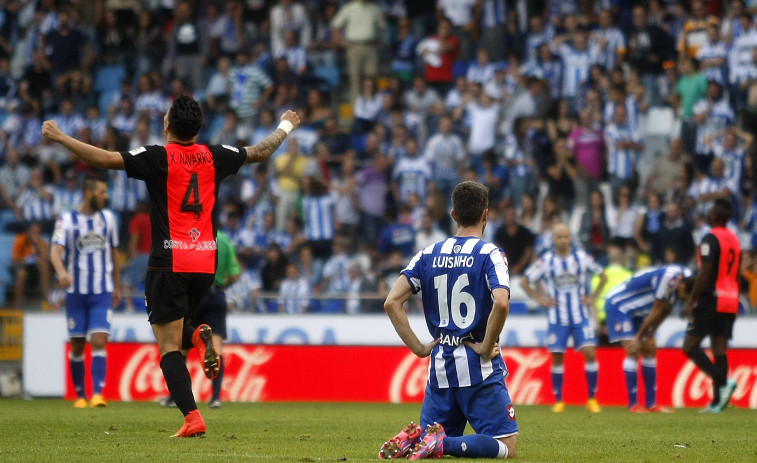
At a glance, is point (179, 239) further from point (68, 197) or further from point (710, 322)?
point (68, 197)

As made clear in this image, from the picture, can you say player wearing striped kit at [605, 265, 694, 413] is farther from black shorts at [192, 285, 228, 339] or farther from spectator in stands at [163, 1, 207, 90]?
spectator in stands at [163, 1, 207, 90]

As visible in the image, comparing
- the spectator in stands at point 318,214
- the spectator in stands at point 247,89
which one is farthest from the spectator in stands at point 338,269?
the spectator in stands at point 247,89

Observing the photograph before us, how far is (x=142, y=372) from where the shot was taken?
1612 cm

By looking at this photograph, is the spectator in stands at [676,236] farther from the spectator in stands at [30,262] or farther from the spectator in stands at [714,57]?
the spectator in stands at [30,262]

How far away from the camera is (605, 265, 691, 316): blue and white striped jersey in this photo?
12898mm

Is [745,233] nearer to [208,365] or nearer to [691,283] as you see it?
[691,283]

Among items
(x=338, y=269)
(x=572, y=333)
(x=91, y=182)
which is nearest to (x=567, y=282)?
(x=572, y=333)

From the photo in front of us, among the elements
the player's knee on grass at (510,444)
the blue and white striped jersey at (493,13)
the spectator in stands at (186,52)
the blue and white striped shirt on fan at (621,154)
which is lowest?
the player's knee on grass at (510,444)

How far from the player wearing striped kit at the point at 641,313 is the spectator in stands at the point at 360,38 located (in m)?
9.73

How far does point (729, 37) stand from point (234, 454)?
48.2 ft

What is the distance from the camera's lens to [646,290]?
43.6ft

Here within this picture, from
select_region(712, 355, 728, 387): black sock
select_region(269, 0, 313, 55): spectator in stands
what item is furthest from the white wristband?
select_region(269, 0, 313, 55): spectator in stands

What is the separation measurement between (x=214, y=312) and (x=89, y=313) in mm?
1367

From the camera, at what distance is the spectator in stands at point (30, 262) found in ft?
59.2
